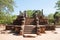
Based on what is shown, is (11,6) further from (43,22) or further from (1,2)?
(43,22)

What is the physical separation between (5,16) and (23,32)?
318 inches

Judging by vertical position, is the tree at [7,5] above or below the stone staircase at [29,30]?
above

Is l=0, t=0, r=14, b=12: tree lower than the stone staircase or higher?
higher

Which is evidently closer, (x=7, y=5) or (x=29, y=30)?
(x=29, y=30)

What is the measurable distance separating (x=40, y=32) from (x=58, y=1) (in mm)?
26831

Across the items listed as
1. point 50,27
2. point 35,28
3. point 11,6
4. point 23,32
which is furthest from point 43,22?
point 11,6

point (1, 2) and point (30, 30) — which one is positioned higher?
point (1, 2)

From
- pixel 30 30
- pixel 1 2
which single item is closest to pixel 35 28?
pixel 30 30

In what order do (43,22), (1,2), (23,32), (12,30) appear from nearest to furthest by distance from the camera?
(23,32)
(12,30)
(43,22)
(1,2)

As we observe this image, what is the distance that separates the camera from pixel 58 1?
40.2m

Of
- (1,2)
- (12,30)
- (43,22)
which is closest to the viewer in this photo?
(12,30)

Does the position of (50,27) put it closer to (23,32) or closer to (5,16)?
(23,32)

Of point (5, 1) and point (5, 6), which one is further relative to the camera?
point (5, 6)

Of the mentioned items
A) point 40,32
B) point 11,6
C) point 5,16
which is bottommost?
point 40,32
